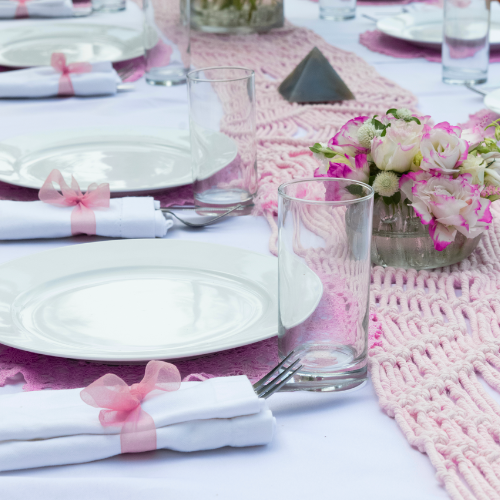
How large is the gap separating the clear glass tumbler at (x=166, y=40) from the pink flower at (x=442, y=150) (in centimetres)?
86

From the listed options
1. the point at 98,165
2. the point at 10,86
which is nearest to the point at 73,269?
the point at 98,165

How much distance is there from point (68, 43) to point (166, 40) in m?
0.40

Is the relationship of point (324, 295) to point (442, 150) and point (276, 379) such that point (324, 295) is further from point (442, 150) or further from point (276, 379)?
point (442, 150)

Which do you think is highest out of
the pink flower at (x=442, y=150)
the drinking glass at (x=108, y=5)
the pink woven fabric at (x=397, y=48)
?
the pink flower at (x=442, y=150)

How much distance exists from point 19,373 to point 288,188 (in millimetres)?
245

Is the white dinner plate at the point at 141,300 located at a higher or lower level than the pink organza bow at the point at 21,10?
lower

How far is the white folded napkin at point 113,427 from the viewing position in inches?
17.5

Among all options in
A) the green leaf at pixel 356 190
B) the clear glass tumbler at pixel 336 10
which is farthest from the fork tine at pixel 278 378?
the clear glass tumbler at pixel 336 10

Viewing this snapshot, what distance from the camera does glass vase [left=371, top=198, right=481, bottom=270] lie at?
719mm

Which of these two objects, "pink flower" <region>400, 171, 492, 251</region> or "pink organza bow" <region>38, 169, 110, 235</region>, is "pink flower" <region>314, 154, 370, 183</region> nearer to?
"pink flower" <region>400, 171, 492, 251</region>

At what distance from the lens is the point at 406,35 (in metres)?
1.69

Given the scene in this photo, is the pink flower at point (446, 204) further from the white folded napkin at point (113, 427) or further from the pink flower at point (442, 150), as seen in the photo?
the white folded napkin at point (113, 427)

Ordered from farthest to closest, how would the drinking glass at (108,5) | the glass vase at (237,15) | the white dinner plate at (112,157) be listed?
1. the drinking glass at (108,5)
2. the glass vase at (237,15)
3. the white dinner plate at (112,157)

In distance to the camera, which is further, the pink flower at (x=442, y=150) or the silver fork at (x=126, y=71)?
the silver fork at (x=126, y=71)
